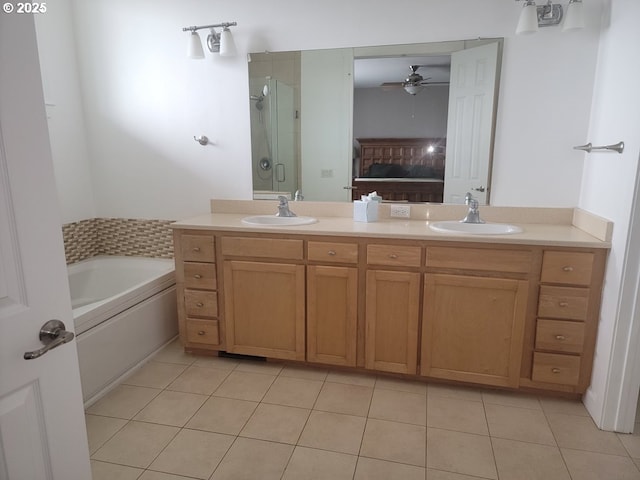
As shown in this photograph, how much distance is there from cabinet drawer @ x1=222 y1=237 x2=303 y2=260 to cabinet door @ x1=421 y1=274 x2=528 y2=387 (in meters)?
0.73

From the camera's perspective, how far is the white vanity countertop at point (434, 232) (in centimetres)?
199

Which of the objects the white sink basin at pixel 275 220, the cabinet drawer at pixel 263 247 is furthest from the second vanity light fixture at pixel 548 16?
the cabinet drawer at pixel 263 247

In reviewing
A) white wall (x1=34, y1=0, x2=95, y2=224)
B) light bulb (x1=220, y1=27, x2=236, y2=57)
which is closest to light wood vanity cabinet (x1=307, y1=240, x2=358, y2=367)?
light bulb (x1=220, y1=27, x2=236, y2=57)

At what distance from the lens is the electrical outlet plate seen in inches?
101

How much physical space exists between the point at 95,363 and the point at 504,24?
2834 millimetres

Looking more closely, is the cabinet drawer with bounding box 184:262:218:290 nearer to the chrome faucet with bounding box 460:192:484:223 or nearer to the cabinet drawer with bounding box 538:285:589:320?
the chrome faucet with bounding box 460:192:484:223

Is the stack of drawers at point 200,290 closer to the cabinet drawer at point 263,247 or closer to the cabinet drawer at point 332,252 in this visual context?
the cabinet drawer at point 263,247

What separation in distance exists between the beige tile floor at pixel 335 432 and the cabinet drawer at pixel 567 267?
662 mm

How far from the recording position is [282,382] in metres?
2.33

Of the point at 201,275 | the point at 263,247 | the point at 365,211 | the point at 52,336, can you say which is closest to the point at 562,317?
the point at 365,211

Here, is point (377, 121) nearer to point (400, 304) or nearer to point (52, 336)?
point (400, 304)

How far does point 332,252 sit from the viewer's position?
224 centimetres

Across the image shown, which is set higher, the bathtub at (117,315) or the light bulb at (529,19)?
the light bulb at (529,19)

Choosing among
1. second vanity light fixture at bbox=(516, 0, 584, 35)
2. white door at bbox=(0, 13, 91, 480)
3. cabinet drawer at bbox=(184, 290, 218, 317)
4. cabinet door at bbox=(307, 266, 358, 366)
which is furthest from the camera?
cabinet drawer at bbox=(184, 290, 218, 317)
